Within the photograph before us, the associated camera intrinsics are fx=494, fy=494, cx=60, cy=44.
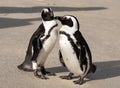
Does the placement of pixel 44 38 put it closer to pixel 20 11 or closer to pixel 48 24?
pixel 48 24

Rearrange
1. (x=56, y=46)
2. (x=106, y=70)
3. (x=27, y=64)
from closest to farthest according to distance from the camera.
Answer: (x=27, y=64)
(x=106, y=70)
(x=56, y=46)

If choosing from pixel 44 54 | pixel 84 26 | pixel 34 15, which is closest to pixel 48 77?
pixel 44 54

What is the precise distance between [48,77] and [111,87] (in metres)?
0.76

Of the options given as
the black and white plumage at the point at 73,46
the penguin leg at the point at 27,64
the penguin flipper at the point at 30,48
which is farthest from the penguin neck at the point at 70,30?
the penguin leg at the point at 27,64

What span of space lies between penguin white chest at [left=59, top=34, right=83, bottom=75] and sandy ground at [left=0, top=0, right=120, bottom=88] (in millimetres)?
224

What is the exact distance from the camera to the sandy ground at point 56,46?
5.70 meters

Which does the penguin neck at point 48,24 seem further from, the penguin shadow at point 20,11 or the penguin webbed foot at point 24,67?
the penguin shadow at point 20,11

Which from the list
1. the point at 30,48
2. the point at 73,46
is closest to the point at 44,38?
the point at 30,48

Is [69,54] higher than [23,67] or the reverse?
higher

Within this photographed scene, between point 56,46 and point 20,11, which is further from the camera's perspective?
point 20,11

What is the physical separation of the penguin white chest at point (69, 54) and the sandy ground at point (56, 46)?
0.74 feet

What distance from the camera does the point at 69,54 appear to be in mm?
5500

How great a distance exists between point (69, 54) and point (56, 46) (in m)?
1.94

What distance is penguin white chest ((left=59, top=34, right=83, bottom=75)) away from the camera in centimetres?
548
